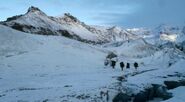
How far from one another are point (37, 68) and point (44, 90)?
102ft

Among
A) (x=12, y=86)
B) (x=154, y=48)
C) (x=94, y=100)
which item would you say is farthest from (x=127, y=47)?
(x=94, y=100)

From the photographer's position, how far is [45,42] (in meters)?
104

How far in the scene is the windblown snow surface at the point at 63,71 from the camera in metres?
37.7

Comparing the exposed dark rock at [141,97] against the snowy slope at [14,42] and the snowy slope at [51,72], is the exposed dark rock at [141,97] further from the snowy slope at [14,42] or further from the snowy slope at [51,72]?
the snowy slope at [14,42]

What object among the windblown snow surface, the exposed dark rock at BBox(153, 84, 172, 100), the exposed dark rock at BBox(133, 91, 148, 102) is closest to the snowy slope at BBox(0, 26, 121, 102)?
the windblown snow surface

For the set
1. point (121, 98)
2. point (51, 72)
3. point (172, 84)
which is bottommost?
point (121, 98)

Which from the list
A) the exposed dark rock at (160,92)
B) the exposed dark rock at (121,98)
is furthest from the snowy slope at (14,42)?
the exposed dark rock at (121,98)

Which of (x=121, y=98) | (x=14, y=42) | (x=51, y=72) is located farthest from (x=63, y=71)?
(x=121, y=98)

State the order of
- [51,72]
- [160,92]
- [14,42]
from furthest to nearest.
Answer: [14,42]
[51,72]
[160,92]

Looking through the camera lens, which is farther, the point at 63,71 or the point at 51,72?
the point at 63,71

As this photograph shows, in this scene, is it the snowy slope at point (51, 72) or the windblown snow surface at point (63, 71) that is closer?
the windblown snow surface at point (63, 71)

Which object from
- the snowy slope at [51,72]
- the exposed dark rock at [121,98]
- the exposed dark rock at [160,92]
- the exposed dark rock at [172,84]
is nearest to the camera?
the exposed dark rock at [121,98]

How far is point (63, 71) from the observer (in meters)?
67.1

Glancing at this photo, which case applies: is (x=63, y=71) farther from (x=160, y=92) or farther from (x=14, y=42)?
(x=14, y=42)
